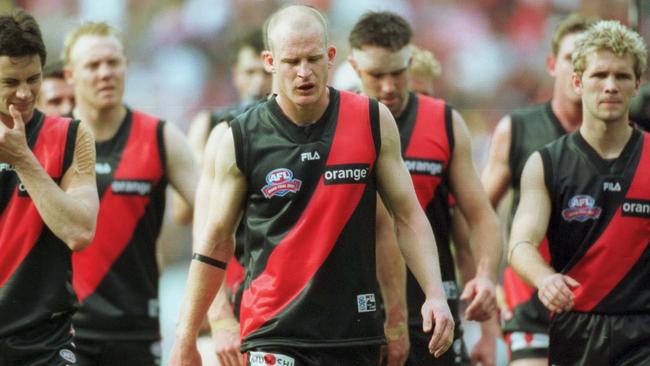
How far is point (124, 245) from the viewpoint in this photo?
8.76 metres

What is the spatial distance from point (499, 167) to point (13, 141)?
3696 mm

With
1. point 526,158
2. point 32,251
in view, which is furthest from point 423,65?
point 32,251

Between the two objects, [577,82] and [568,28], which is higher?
[568,28]

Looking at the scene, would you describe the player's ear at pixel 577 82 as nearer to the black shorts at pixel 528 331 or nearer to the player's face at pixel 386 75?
the player's face at pixel 386 75

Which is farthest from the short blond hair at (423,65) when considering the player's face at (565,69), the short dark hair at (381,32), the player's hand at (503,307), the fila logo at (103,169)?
the fila logo at (103,169)

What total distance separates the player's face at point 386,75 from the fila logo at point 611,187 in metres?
1.42

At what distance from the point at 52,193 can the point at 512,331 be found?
3.61 meters

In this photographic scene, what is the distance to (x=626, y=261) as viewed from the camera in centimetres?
721

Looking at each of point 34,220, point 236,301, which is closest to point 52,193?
point 34,220

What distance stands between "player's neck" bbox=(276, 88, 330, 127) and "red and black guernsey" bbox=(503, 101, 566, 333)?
2617 mm

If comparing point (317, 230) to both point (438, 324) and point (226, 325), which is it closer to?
point (438, 324)

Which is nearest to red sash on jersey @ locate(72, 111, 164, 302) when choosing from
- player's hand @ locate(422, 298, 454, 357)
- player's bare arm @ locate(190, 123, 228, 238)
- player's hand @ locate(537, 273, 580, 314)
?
player's bare arm @ locate(190, 123, 228, 238)

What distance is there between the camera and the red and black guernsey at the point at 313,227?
6.22 metres

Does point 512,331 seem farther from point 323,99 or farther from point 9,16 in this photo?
point 9,16
